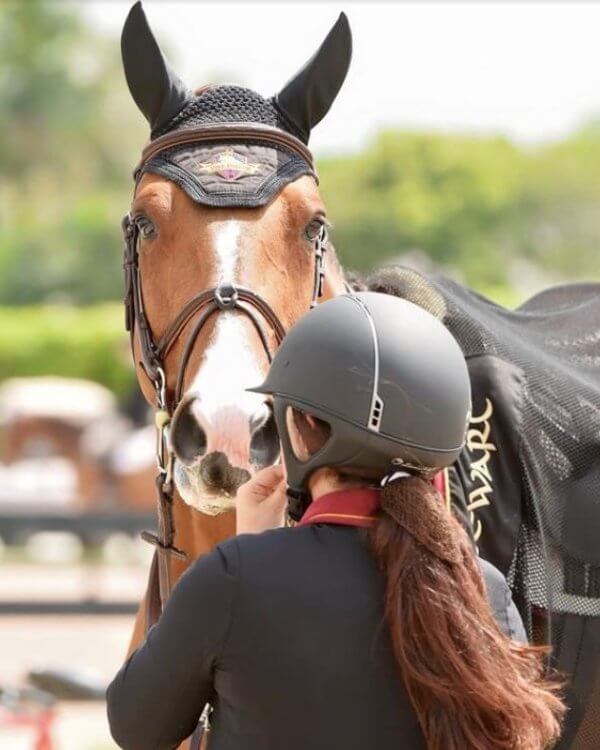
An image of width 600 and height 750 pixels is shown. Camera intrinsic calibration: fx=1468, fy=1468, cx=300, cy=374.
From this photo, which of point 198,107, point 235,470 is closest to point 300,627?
point 235,470

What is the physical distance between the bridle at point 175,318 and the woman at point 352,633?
1020mm

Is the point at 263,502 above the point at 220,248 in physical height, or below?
below

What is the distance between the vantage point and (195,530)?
13.0ft

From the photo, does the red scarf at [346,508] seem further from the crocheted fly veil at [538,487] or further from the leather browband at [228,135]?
the leather browband at [228,135]

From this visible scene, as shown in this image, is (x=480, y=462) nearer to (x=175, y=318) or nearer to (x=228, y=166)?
(x=175, y=318)

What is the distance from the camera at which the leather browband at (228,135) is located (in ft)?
13.3

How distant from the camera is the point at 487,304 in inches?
181

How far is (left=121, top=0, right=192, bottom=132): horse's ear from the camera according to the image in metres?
4.13

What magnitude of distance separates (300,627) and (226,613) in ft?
0.42

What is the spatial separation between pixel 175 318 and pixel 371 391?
1304mm

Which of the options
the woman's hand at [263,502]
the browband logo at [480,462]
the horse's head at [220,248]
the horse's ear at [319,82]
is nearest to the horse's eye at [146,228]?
the horse's head at [220,248]

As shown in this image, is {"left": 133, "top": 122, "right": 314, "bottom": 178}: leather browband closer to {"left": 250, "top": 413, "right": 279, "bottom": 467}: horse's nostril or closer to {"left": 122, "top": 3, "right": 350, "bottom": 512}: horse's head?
{"left": 122, "top": 3, "right": 350, "bottom": 512}: horse's head

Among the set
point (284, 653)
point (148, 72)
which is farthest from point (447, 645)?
point (148, 72)

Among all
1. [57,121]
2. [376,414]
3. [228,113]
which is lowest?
[57,121]
